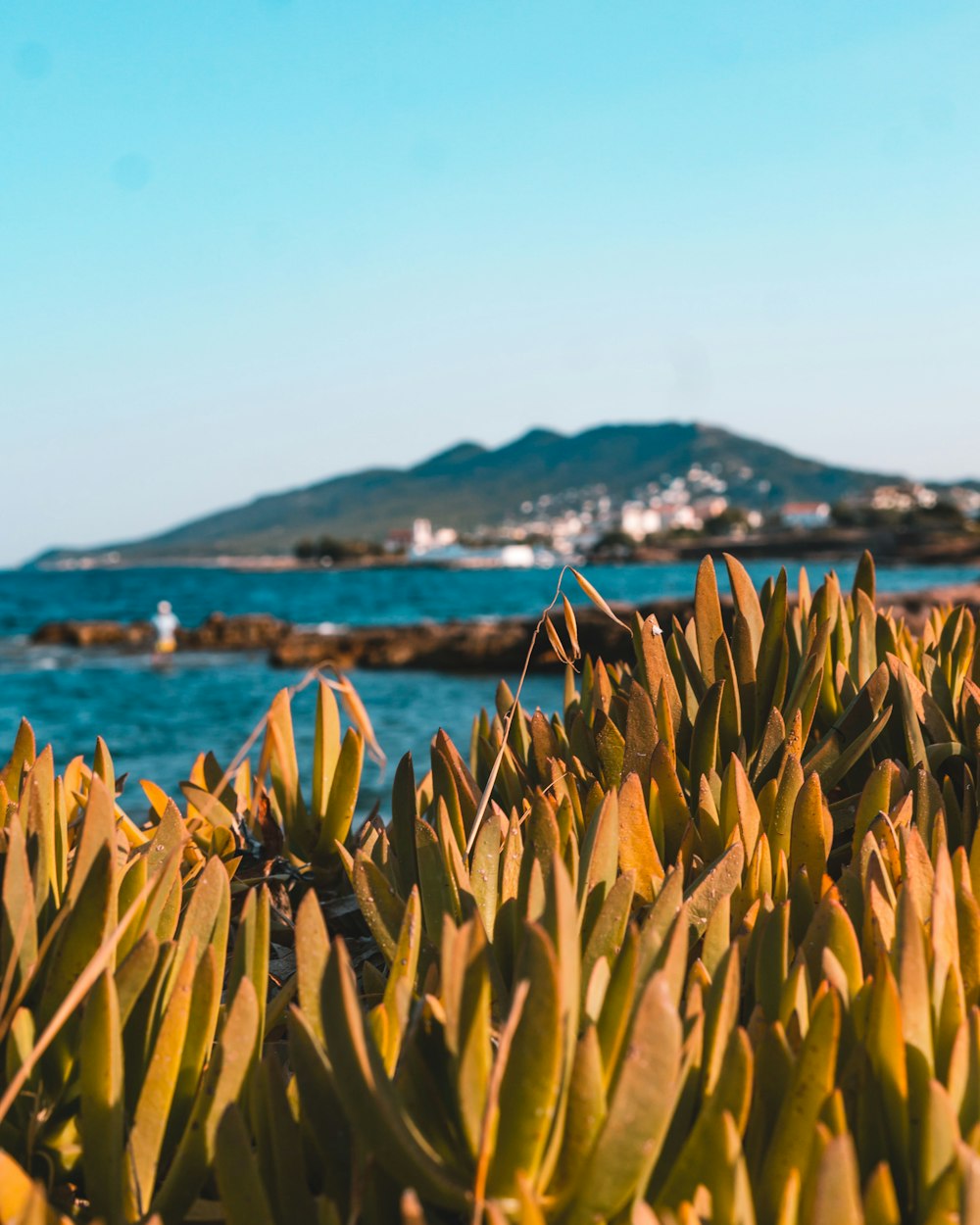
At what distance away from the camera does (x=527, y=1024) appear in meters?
0.89

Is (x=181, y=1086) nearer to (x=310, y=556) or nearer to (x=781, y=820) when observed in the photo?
(x=781, y=820)

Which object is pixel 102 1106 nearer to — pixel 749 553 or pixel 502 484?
pixel 749 553

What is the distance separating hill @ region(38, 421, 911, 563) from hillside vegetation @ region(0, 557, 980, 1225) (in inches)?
5316

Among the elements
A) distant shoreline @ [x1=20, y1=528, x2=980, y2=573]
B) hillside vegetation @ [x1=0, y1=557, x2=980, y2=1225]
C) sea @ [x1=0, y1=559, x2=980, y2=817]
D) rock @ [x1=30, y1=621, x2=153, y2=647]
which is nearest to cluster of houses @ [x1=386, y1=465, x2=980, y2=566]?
distant shoreline @ [x1=20, y1=528, x2=980, y2=573]

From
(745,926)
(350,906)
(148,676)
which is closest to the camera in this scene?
(745,926)

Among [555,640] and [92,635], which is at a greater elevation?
[555,640]

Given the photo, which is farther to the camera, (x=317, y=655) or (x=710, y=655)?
(x=317, y=655)

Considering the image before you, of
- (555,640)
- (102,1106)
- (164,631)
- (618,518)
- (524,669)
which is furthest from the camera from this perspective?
(618,518)

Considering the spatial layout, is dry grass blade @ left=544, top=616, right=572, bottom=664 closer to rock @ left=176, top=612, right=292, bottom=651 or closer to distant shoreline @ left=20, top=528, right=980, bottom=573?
rock @ left=176, top=612, right=292, bottom=651

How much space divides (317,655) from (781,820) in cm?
2252

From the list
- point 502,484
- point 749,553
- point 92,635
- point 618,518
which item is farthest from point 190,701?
point 502,484

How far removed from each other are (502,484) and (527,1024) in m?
164

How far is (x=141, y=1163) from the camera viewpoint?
1016 mm

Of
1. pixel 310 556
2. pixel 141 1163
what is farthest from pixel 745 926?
pixel 310 556
